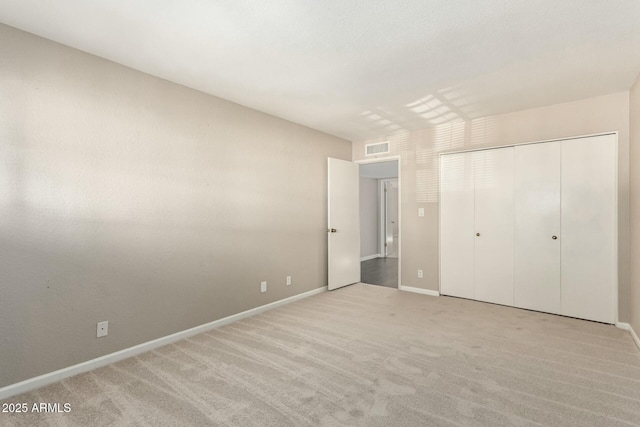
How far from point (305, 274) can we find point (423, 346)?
6.55 ft

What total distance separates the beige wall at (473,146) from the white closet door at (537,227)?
0.26 m

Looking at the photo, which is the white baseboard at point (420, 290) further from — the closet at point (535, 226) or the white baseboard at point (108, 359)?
the white baseboard at point (108, 359)

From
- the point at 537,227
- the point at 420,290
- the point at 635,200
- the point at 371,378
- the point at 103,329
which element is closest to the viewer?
the point at 371,378

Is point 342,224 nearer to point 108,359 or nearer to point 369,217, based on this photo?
point 108,359

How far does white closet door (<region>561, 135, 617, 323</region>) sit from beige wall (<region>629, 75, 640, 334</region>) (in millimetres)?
180

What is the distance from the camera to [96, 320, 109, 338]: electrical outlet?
7.80 feet

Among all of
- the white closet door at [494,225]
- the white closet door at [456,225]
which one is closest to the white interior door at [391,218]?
the white closet door at [456,225]

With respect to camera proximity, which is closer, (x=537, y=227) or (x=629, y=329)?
(x=629, y=329)

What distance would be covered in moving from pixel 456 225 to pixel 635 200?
175 cm

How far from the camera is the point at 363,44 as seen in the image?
218 centimetres

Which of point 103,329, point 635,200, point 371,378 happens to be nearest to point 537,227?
point 635,200

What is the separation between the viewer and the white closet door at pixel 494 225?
378 cm

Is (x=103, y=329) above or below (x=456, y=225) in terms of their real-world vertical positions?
below

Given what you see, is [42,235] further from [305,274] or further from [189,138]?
[305,274]
